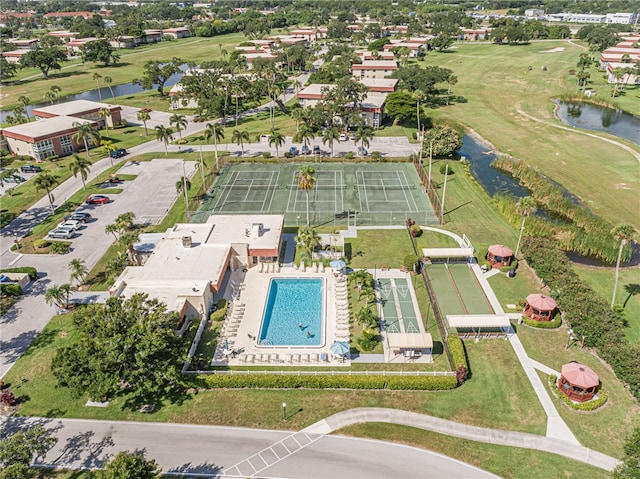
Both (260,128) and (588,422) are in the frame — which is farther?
(260,128)

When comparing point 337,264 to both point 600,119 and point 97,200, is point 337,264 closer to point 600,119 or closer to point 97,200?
point 97,200

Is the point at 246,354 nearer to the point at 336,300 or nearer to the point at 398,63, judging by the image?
the point at 336,300

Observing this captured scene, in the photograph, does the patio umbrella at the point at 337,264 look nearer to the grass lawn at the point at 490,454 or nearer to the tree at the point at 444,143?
the grass lawn at the point at 490,454

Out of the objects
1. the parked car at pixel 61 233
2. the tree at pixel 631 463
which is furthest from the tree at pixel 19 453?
the parked car at pixel 61 233

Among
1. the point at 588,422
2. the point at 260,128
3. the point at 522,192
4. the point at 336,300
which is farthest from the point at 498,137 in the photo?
the point at 588,422

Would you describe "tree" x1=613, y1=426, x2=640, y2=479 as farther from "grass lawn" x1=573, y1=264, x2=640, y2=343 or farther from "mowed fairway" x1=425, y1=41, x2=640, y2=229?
"mowed fairway" x1=425, y1=41, x2=640, y2=229

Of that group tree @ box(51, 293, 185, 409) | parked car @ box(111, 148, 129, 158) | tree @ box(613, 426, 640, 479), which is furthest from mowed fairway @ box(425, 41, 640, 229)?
parked car @ box(111, 148, 129, 158)
